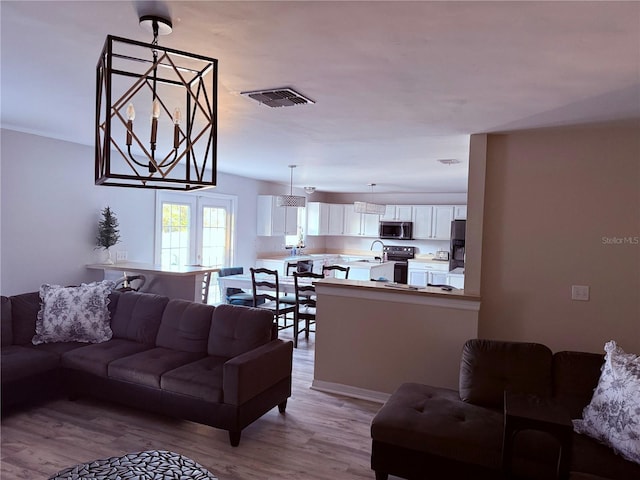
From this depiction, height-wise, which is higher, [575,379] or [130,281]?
[130,281]

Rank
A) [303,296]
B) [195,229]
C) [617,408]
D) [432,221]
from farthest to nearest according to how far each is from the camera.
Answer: [432,221] < [195,229] < [303,296] < [617,408]

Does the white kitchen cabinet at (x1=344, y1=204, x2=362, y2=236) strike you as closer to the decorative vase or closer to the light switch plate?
the decorative vase

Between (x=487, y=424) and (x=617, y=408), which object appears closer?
(x=617, y=408)

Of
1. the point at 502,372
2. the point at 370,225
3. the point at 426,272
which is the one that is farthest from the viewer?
the point at 370,225

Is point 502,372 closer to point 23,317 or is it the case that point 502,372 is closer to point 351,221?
point 23,317

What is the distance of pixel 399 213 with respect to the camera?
9383 mm

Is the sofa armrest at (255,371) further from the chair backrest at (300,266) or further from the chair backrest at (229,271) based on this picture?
the chair backrest at (300,266)

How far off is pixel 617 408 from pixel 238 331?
2.64 metres

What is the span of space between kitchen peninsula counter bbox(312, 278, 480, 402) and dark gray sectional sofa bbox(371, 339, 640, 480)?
2.15 feet

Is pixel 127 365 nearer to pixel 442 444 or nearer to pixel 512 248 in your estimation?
pixel 442 444

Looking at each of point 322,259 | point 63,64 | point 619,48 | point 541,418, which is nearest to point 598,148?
point 619,48

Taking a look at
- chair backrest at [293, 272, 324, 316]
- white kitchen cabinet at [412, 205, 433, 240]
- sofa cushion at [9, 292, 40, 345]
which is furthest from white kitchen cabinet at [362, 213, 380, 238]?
sofa cushion at [9, 292, 40, 345]

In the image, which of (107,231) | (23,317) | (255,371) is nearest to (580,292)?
(255,371)

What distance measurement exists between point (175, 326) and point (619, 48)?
3.67 metres
